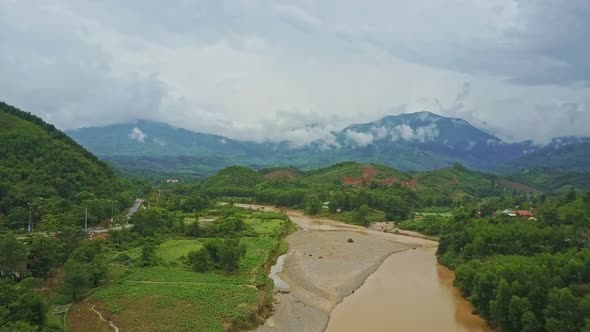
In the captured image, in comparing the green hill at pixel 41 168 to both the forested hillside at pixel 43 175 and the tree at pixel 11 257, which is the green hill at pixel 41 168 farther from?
the tree at pixel 11 257

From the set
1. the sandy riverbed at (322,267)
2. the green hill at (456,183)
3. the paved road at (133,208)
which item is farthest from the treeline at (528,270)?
the green hill at (456,183)

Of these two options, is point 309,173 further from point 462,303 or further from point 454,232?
point 462,303

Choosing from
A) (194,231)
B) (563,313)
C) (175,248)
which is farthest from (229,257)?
(563,313)

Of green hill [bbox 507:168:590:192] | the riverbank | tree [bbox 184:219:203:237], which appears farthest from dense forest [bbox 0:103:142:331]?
green hill [bbox 507:168:590:192]

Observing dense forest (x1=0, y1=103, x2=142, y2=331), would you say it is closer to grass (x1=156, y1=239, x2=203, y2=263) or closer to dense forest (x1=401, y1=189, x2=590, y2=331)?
grass (x1=156, y1=239, x2=203, y2=263)

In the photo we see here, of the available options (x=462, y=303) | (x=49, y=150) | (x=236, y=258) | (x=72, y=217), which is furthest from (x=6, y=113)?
(x=462, y=303)
